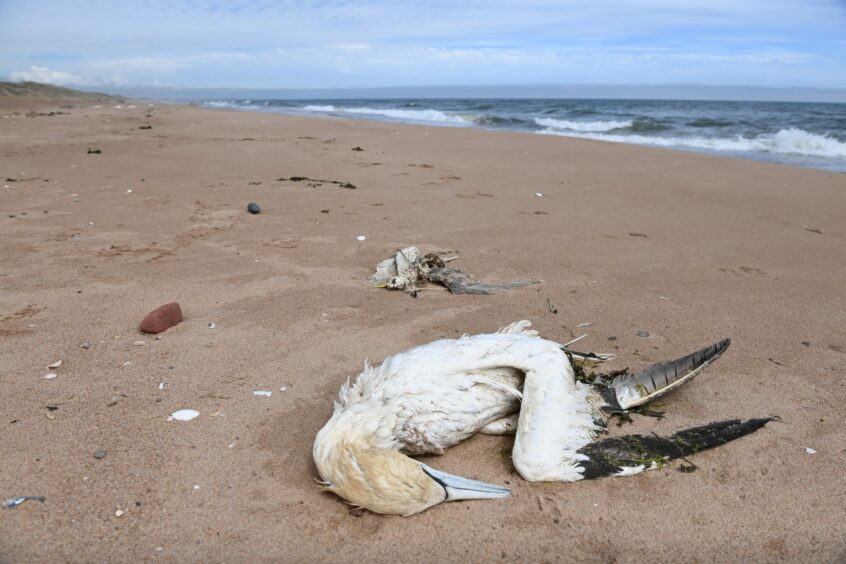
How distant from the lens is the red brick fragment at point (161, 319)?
4.02m

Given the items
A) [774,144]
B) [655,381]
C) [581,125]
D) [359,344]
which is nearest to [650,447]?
[655,381]

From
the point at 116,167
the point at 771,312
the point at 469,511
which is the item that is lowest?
the point at 469,511

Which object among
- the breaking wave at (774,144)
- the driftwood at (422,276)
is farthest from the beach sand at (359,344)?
the breaking wave at (774,144)

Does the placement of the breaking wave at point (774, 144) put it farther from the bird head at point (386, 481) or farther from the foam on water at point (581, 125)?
the bird head at point (386, 481)

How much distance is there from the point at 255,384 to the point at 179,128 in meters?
16.3

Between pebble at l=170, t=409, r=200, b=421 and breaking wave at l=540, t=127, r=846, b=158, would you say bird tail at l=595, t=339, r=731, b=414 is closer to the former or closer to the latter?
pebble at l=170, t=409, r=200, b=421

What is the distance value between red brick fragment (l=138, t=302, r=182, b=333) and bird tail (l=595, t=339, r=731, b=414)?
282 centimetres

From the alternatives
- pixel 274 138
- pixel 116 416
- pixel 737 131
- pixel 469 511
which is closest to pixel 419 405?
pixel 469 511

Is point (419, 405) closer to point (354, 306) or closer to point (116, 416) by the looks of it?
point (116, 416)

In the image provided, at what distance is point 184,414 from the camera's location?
10.4 ft

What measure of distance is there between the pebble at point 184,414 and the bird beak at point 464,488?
141 cm

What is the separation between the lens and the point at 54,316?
4.25 metres

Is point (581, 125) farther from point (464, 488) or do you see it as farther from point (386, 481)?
point (386, 481)

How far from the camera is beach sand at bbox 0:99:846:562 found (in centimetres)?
241
